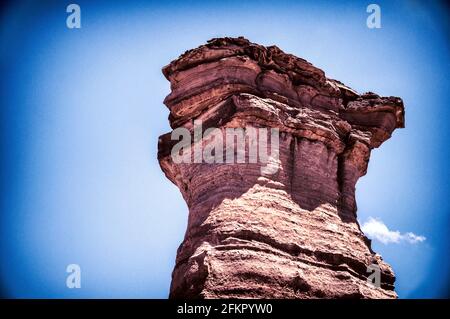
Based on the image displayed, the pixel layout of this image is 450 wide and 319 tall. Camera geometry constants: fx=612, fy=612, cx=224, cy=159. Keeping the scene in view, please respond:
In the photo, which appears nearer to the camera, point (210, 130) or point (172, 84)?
point (210, 130)

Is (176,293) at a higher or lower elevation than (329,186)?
lower

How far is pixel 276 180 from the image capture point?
52.2 ft

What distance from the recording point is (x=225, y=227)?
1445 centimetres

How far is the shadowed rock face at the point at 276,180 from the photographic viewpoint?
13.8 m

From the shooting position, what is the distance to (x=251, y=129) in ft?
54.3

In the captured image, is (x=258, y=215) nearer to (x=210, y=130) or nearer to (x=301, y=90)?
(x=210, y=130)

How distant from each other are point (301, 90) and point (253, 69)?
5.85 ft

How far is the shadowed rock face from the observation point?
13805mm
